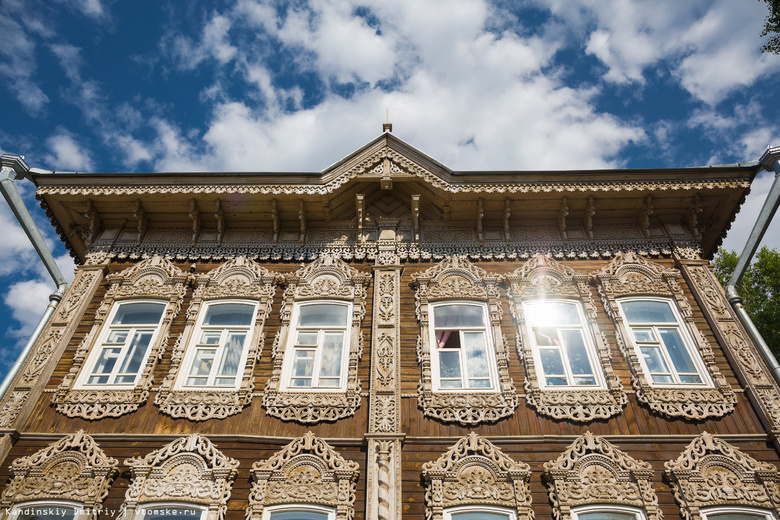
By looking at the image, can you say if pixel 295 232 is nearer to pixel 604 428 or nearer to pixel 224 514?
pixel 224 514

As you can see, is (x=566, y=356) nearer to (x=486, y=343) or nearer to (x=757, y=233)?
(x=486, y=343)

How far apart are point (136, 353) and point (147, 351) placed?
0.23 meters

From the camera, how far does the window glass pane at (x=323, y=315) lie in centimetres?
902

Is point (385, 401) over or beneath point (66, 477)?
over

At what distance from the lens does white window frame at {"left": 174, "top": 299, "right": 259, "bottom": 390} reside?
816 cm

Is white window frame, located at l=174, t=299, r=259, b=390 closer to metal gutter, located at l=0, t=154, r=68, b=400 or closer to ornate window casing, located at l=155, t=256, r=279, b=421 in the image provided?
ornate window casing, located at l=155, t=256, r=279, b=421

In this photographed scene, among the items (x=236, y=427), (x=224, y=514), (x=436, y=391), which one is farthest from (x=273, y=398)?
(x=436, y=391)

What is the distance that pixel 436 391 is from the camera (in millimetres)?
7930

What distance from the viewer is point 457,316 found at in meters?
9.09

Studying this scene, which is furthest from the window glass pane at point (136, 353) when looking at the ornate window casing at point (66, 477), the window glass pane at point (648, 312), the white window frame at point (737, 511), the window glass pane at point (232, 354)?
the white window frame at point (737, 511)

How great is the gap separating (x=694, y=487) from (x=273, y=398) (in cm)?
620

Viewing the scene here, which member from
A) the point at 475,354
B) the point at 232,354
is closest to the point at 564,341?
the point at 475,354

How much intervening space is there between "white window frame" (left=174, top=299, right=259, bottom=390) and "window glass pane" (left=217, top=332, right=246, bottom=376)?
0.07 meters

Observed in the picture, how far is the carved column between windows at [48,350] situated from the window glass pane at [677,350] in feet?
34.3
